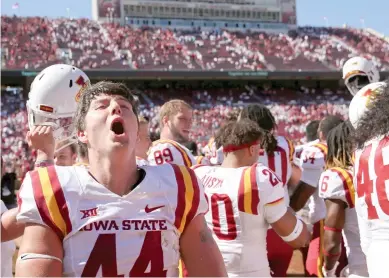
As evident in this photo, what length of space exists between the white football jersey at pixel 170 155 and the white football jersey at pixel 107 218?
2180 mm

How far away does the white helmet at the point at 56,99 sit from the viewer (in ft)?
9.29

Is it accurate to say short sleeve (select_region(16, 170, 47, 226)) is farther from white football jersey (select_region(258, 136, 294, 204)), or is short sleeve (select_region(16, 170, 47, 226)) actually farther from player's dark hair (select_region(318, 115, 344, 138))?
player's dark hair (select_region(318, 115, 344, 138))

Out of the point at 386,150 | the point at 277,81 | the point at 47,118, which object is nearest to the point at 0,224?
the point at 47,118

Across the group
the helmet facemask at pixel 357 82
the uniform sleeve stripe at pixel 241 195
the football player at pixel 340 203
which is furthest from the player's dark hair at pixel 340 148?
the helmet facemask at pixel 357 82

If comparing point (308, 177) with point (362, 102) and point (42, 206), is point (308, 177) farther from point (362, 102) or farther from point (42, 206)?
point (42, 206)

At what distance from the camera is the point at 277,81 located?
3441cm

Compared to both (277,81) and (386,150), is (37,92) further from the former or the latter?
(277,81)

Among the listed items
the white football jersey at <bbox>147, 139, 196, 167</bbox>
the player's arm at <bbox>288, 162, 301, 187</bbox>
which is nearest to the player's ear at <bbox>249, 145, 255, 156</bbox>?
Result: the white football jersey at <bbox>147, 139, 196, 167</bbox>

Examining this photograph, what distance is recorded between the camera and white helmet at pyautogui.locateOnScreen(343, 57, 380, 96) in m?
4.31

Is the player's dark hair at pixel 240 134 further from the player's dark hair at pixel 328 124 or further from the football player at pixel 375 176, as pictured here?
the player's dark hair at pixel 328 124

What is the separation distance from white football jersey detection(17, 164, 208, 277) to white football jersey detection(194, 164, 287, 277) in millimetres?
1051

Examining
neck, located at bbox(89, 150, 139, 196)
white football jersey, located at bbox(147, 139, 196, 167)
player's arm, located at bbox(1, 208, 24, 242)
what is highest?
neck, located at bbox(89, 150, 139, 196)

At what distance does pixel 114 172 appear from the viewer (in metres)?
1.78

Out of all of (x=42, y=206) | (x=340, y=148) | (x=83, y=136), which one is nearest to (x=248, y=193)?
(x=340, y=148)
